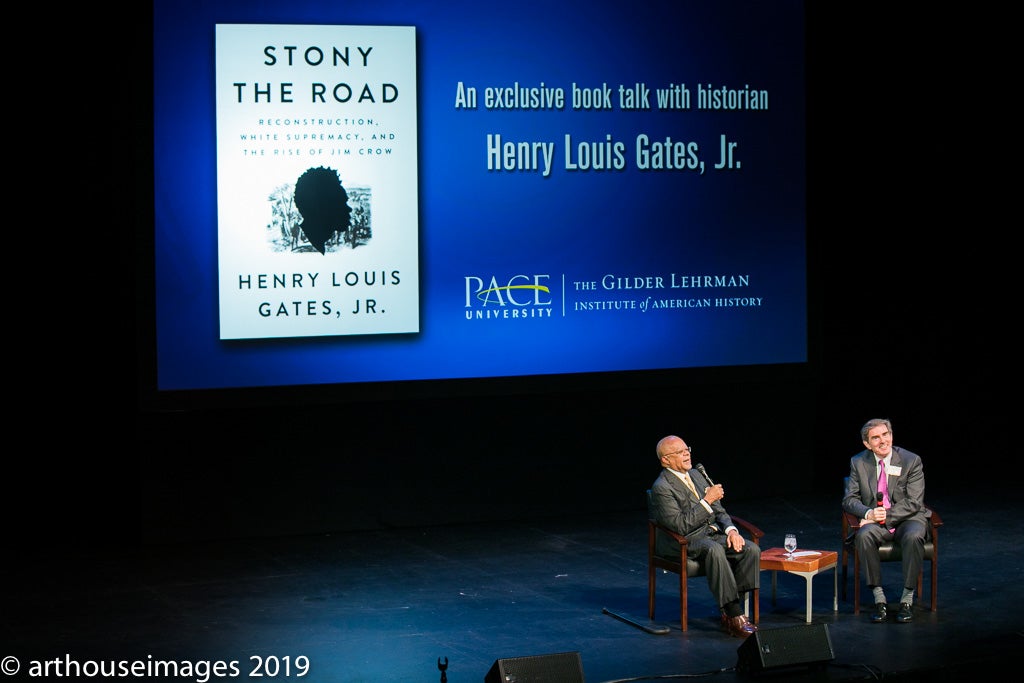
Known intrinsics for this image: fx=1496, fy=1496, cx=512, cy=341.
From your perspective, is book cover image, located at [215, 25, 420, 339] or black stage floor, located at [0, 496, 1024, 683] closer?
black stage floor, located at [0, 496, 1024, 683]

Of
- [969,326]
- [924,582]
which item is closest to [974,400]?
[969,326]

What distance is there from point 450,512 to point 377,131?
2.42 metres

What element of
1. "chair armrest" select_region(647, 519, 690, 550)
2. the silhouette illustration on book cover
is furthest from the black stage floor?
the silhouette illustration on book cover

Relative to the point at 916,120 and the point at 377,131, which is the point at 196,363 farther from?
the point at 916,120

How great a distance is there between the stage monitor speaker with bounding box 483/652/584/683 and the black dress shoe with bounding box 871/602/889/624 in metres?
2.11

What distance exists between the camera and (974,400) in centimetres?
1106

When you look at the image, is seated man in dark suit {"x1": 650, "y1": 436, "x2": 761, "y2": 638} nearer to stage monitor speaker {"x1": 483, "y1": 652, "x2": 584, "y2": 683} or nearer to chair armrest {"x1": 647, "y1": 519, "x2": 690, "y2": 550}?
chair armrest {"x1": 647, "y1": 519, "x2": 690, "y2": 550}

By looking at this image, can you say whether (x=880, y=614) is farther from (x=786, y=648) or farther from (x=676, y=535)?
(x=786, y=648)

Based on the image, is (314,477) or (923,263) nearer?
(314,477)

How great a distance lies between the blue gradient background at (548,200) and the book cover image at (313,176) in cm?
10

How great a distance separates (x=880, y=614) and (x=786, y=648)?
1.33 m

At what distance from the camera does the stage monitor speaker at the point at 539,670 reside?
17.6ft

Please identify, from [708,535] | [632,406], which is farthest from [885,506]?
[632,406]

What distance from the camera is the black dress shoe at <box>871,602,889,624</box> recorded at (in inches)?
275
